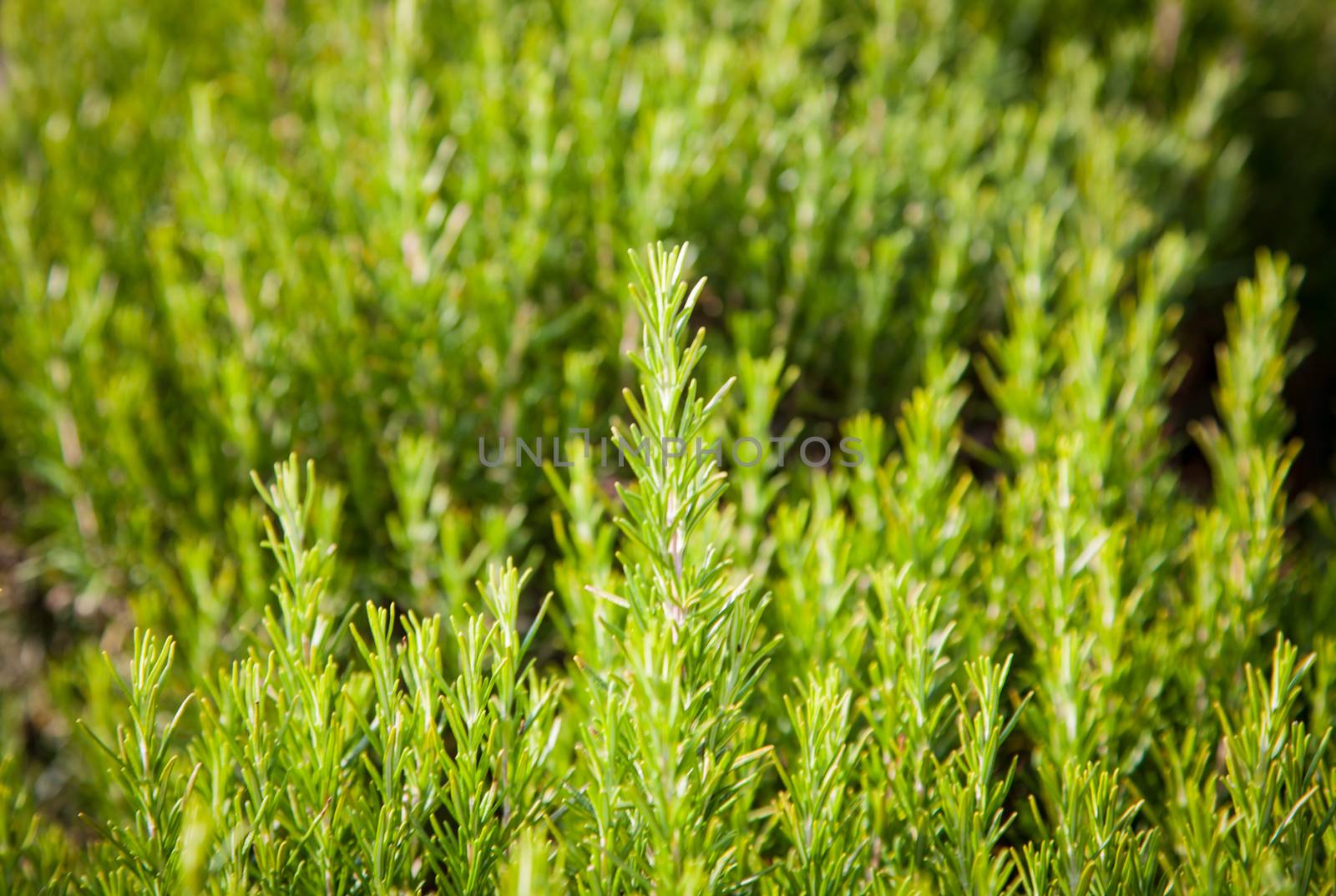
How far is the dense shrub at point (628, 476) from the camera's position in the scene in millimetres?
1038

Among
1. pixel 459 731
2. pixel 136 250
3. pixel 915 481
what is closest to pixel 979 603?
pixel 915 481

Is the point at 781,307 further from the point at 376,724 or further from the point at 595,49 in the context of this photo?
the point at 376,724

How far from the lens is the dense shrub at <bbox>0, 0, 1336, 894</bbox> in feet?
3.41

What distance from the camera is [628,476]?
172 cm

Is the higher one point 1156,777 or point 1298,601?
point 1298,601

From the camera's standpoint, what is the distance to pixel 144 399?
171cm

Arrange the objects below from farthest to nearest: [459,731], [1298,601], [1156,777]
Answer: [1298,601], [1156,777], [459,731]

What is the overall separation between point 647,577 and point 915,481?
50cm

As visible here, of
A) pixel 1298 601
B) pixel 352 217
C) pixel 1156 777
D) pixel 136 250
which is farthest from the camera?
pixel 136 250

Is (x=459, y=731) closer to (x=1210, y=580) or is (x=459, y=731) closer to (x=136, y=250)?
(x=1210, y=580)

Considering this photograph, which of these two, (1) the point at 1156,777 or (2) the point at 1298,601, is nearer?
(1) the point at 1156,777

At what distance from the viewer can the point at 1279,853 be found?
3.49 ft

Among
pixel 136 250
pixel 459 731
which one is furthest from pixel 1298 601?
pixel 136 250

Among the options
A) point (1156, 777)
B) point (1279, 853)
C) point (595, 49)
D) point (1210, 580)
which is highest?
point (595, 49)
